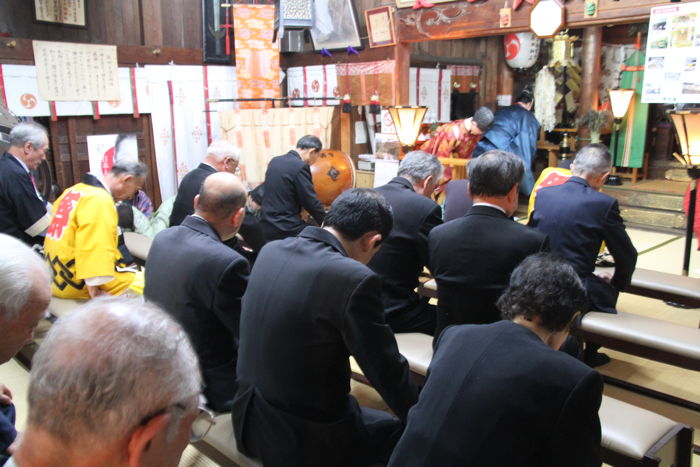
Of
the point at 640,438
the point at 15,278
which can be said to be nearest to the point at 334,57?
the point at 640,438

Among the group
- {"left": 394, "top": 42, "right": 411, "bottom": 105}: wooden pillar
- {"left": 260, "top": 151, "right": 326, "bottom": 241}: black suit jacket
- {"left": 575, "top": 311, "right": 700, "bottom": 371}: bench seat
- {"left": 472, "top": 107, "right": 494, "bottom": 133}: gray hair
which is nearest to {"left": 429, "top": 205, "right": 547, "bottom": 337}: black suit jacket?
{"left": 575, "top": 311, "right": 700, "bottom": 371}: bench seat

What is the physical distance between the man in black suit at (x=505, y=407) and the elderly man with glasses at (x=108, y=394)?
793 millimetres

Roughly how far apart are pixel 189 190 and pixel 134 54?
379cm

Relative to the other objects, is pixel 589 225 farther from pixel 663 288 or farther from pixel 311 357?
pixel 311 357

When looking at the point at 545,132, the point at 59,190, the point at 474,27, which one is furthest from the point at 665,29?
the point at 59,190

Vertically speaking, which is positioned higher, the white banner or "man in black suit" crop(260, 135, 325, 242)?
the white banner

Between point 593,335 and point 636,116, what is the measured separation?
7.38 meters

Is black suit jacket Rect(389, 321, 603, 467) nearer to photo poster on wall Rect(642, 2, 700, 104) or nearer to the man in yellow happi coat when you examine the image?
the man in yellow happi coat

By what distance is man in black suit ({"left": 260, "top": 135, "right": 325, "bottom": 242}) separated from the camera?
5.24 metres

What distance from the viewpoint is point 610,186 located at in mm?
8773

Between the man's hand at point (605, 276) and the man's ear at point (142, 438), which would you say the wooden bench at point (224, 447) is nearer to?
the man's ear at point (142, 438)

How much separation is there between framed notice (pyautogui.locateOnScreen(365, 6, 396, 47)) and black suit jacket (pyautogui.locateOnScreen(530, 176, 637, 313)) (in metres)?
4.53

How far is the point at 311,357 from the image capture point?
1.92 metres

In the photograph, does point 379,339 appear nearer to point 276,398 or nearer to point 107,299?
point 276,398
